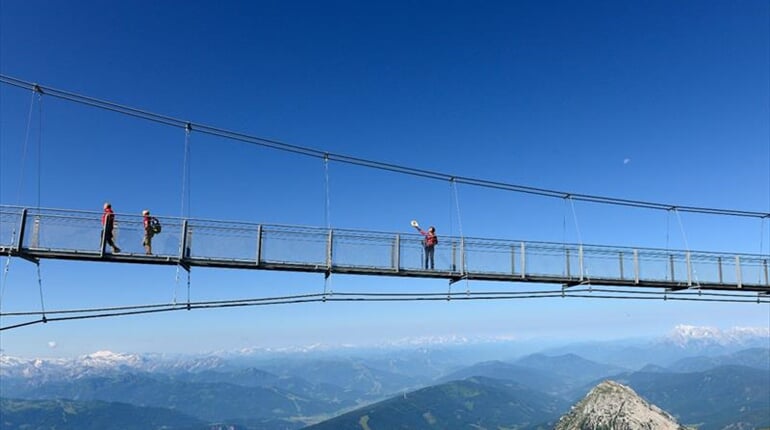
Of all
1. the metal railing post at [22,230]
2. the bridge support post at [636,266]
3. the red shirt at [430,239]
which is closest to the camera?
the metal railing post at [22,230]

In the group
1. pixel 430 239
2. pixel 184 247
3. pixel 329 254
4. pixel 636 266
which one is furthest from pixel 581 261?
pixel 184 247

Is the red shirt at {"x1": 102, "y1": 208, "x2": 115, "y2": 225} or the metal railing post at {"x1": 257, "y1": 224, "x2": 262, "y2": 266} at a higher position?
the red shirt at {"x1": 102, "y1": 208, "x2": 115, "y2": 225}

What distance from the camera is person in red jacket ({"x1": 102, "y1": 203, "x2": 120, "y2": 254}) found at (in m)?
18.5

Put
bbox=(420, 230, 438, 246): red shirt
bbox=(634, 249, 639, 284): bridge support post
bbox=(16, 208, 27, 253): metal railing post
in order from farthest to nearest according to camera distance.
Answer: bbox=(634, 249, 639, 284): bridge support post → bbox=(420, 230, 438, 246): red shirt → bbox=(16, 208, 27, 253): metal railing post

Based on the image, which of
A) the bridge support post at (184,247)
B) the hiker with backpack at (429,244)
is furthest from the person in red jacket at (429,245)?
the bridge support post at (184,247)

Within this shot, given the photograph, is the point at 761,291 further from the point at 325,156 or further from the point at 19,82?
the point at 19,82

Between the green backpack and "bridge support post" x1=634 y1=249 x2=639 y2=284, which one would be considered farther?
"bridge support post" x1=634 y1=249 x2=639 y2=284

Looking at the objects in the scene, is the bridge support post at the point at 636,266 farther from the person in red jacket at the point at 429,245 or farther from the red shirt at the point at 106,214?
the red shirt at the point at 106,214

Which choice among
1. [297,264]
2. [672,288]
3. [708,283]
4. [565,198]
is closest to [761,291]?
[708,283]

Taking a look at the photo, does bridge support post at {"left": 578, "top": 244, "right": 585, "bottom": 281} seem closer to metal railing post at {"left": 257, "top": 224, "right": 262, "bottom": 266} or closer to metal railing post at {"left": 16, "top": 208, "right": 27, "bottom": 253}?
metal railing post at {"left": 257, "top": 224, "right": 262, "bottom": 266}

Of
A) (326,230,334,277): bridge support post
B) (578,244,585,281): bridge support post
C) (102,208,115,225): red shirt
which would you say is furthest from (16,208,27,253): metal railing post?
(578,244,585,281): bridge support post

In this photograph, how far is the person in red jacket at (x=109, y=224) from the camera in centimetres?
1850

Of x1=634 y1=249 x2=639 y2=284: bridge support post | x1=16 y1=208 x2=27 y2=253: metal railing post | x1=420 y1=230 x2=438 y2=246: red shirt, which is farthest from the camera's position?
x1=634 y1=249 x2=639 y2=284: bridge support post

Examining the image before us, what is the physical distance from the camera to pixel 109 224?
61.1 ft
